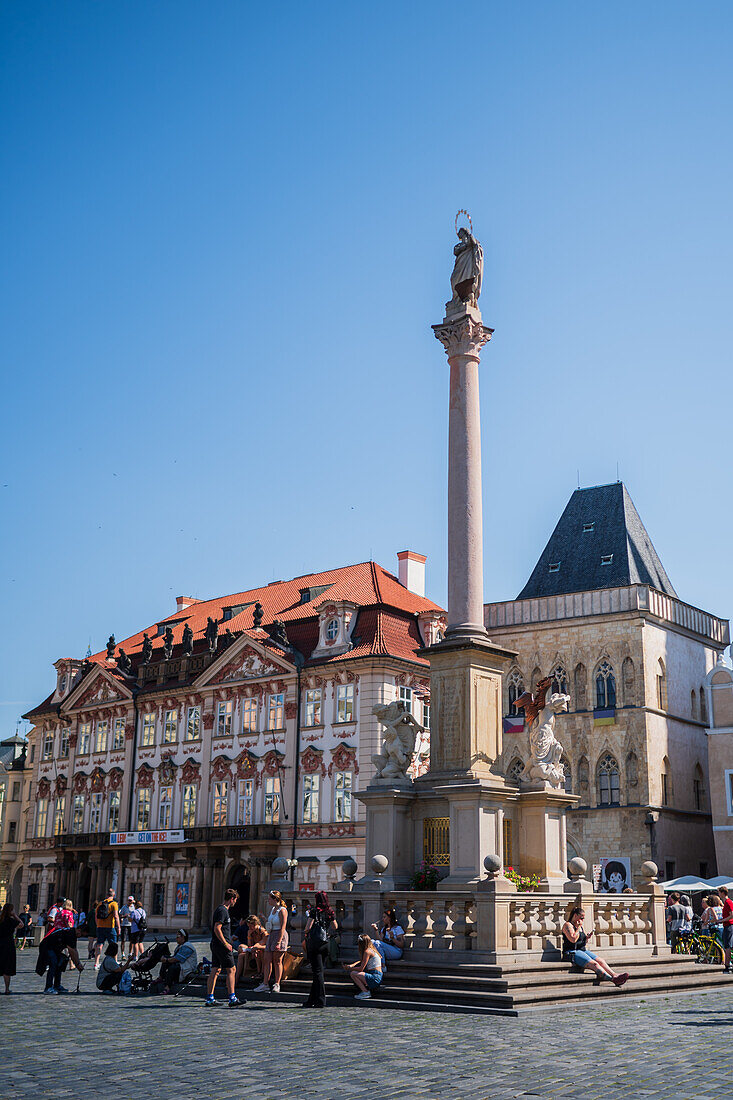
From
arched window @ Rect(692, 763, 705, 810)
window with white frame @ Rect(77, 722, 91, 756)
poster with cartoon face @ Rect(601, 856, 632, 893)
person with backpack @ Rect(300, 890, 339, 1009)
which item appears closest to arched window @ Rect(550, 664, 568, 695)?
arched window @ Rect(692, 763, 705, 810)

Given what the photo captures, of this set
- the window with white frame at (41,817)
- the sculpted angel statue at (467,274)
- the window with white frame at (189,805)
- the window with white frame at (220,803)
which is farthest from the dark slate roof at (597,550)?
the sculpted angel statue at (467,274)

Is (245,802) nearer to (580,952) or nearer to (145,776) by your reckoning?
(145,776)

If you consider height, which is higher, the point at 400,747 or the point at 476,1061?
the point at 400,747

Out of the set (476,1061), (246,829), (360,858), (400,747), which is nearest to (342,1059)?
(476,1061)

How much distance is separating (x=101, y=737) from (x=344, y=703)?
54.1 feet

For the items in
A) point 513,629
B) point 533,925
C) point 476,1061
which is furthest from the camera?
point 513,629

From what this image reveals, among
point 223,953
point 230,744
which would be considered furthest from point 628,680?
point 223,953

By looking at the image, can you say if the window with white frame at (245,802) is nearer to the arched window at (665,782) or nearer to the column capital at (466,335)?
the arched window at (665,782)

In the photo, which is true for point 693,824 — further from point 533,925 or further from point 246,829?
point 533,925

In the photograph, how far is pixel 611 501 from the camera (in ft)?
174

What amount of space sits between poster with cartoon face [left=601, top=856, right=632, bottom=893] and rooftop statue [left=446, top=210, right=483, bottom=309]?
88.9 feet

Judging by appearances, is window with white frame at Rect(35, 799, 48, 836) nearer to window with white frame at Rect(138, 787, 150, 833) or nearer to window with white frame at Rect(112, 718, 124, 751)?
window with white frame at Rect(112, 718, 124, 751)

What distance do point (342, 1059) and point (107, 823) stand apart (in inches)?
1710

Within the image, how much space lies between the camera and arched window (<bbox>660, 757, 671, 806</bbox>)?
43969 mm
